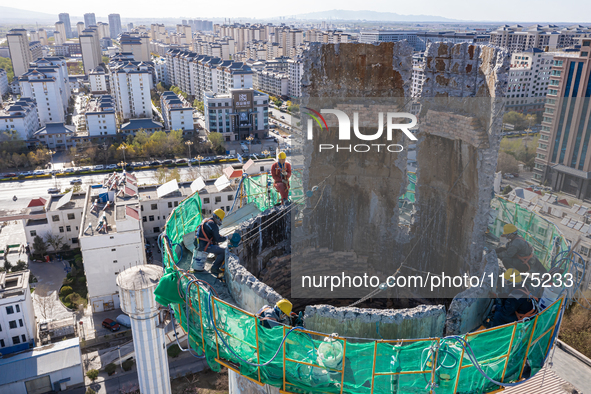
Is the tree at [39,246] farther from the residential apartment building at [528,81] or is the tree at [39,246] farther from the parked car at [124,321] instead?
the residential apartment building at [528,81]

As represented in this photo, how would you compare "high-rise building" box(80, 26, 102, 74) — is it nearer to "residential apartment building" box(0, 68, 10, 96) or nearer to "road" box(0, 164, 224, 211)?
"residential apartment building" box(0, 68, 10, 96)

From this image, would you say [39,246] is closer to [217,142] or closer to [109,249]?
[109,249]

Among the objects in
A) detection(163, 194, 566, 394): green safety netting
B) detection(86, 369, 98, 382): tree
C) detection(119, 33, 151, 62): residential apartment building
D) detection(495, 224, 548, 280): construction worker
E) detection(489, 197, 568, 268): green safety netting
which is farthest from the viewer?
detection(119, 33, 151, 62): residential apartment building

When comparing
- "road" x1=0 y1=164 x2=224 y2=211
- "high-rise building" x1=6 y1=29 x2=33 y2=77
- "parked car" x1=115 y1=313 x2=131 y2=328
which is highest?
"high-rise building" x1=6 y1=29 x2=33 y2=77

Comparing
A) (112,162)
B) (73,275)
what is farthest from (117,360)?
(112,162)

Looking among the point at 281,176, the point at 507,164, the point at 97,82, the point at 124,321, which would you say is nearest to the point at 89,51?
the point at 97,82

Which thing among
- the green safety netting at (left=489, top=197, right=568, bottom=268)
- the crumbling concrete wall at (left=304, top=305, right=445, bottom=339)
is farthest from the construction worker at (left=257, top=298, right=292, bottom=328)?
the green safety netting at (left=489, top=197, right=568, bottom=268)

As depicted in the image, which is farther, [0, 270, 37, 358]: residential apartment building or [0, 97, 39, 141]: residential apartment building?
[0, 97, 39, 141]: residential apartment building
